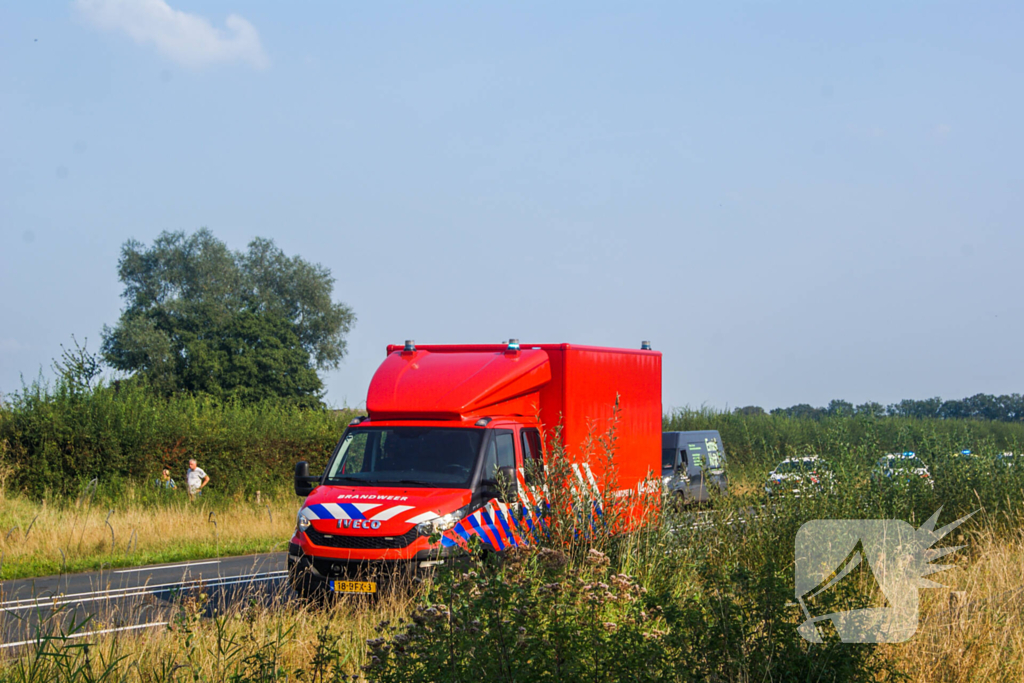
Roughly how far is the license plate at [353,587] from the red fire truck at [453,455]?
0.01 meters

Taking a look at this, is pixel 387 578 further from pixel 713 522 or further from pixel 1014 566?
pixel 1014 566

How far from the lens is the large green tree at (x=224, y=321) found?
57562 mm

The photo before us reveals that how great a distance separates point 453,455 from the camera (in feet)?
31.7

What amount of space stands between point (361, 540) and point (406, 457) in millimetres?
1238

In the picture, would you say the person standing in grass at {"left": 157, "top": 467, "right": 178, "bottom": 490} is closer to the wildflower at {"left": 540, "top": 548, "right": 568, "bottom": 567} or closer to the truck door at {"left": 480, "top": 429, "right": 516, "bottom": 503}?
the truck door at {"left": 480, "top": 429, "right": 516, "bottom": 503}

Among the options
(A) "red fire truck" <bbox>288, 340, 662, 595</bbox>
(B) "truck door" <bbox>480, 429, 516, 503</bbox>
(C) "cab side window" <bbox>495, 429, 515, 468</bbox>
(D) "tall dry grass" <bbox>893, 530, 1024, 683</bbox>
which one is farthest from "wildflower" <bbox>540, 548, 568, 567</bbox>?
(C) "cab side window" <bbox>495, 429, 515, 468</bbox>

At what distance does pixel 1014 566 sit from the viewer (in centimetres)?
774

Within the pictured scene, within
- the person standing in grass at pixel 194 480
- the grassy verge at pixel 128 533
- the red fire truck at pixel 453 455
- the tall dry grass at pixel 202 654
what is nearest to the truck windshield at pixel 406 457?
the red fire truck at pixel 453 455

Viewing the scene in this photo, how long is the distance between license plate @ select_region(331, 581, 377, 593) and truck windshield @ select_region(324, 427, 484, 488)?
120 centimetres

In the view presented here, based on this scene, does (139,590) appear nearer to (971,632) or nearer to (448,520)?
(448,520)

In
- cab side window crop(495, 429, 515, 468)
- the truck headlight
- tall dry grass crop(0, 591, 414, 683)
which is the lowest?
tall dry grass crop(0, 591, 414, 683)

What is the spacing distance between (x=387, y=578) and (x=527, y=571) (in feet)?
11.7

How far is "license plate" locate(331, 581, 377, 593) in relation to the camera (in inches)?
340

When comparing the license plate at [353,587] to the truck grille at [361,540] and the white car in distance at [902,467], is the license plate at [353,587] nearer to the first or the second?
the truck grille at [361,540]
